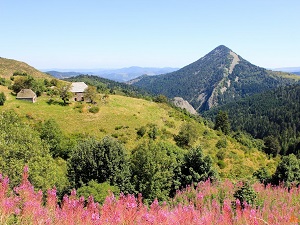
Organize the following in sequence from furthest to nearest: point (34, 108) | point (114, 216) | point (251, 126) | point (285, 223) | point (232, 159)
A: 1. point (251, 126)
2. point (34, 108)
3. point (232, 159)
4. point (285, 223)
5. point (114, 216)

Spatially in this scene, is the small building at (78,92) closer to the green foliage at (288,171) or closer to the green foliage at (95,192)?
the green foliage at (95,192)

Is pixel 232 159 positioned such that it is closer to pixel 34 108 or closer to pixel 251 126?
pixel 34 108

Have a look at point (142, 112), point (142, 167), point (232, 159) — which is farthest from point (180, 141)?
point (142, 167)

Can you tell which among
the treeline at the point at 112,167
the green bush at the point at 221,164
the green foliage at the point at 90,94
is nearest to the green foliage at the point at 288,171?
the treeline at the point at 112,167

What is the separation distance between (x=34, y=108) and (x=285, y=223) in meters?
51.4

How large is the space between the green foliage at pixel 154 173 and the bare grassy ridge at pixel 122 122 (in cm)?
1617

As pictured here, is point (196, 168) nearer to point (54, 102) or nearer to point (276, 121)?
point (54, 102)

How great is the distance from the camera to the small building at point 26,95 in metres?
53.4

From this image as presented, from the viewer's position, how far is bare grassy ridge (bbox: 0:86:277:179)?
146 feet

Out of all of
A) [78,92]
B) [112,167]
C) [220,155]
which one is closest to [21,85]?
[78,92]

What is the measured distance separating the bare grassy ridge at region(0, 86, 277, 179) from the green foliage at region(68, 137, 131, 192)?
56.5ft

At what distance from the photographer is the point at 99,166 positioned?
2303 cm

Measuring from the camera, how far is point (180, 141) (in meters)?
46.1

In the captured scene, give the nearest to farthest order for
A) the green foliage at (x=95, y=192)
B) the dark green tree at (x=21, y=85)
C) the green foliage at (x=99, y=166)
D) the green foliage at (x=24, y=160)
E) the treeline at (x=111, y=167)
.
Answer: the green foliage at (x=24, y=160) → the green foliage at (x=95, y=192) → the treeline at (x=111, y=167) → the green foliage at (x=99, y=166) → the dark green tree at (x=21, y=85)
